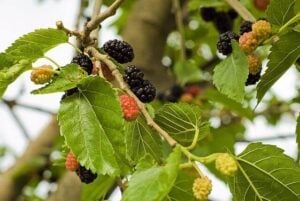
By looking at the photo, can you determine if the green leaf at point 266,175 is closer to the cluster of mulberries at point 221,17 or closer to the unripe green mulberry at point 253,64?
the unripe green mulberry at point 253,64

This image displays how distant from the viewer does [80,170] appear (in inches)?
33.6

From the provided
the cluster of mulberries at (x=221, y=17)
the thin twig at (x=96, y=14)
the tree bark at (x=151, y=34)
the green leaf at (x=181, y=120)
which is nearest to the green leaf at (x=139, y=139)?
the green leaf at (x=181, y=120)

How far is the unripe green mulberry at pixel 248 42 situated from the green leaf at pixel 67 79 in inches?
9.2

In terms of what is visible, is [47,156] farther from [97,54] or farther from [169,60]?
[97,54]

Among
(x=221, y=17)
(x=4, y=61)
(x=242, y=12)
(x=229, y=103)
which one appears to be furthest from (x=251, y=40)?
(x=229, y=103)

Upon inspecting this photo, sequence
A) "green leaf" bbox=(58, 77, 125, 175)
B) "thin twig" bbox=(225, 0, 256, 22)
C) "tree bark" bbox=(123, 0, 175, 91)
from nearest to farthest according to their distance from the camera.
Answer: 1. "green leaf" bbox=(58, 77, 125, 175)
2. "thin twig" bbox=(225, 0, 256, 22)
3. "tree bark" bbox=(123, 0, 175, 91)

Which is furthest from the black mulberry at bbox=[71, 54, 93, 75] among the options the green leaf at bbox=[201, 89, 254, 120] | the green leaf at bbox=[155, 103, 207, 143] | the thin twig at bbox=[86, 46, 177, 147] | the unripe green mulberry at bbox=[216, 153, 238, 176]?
the green leaf at bbox=[201, 89, 254, 120]

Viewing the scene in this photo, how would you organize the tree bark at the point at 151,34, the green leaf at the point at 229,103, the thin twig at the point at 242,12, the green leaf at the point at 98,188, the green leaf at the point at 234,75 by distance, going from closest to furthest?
the green leaf at the point at 234,75
the thin twig at the point at 242,12
the green leaf at the point at 98,188
the green leaf at the point at 229,103
the tree bark at the point at 151,34

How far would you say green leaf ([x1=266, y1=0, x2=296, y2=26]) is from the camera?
2.90ft

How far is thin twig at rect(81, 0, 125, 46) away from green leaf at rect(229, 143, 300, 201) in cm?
24

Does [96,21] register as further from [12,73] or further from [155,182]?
[155,182]

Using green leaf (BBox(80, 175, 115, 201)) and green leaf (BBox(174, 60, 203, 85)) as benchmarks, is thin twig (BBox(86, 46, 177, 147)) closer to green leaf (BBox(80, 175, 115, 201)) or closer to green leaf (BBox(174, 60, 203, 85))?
green leaf (BBox(80, 175, 115, 201))

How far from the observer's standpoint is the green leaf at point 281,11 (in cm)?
88

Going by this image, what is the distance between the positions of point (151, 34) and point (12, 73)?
992 mm
